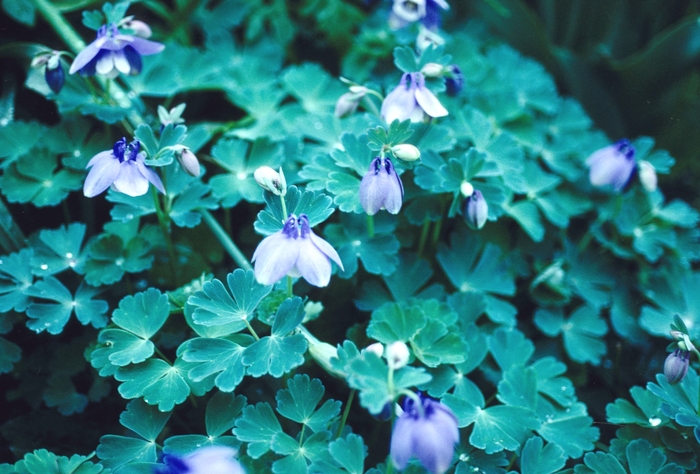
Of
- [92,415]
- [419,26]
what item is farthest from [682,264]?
[92,415]

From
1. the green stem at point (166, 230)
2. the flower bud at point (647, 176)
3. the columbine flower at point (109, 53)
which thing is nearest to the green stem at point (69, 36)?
the columbine flower at point (109, 53)

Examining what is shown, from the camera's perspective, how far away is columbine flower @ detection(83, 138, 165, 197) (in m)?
1.10

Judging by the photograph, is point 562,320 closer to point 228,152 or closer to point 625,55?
point 228,152

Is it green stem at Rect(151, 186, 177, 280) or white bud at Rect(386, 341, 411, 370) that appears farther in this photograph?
green stem at Rect(151, 186, 177, 280)

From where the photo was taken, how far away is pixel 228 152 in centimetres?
148

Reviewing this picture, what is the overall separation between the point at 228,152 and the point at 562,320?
1.03 meters

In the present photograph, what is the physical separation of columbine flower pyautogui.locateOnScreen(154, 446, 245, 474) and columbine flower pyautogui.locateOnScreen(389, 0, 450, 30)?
45.4 inches

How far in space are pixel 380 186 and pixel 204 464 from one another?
588mm

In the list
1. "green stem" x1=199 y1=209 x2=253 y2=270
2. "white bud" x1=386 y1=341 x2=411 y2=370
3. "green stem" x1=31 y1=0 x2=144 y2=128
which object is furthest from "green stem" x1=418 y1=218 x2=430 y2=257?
"green stem" x1=31 y1=0 x2=144 y2=128

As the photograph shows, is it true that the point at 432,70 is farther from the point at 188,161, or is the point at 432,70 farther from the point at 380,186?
the point at 188,161

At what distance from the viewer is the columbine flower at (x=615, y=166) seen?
1.59m

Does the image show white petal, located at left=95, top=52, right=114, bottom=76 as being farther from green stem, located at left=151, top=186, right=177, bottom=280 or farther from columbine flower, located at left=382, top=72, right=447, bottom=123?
columbine flower, located at left=382, top=72, right=447, bottom=123

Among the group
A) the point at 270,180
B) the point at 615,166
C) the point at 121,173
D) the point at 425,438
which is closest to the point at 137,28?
the point at 121,173

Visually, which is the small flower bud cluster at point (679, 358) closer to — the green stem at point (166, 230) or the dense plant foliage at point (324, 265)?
the dense plant foliage at point (324, 265)
